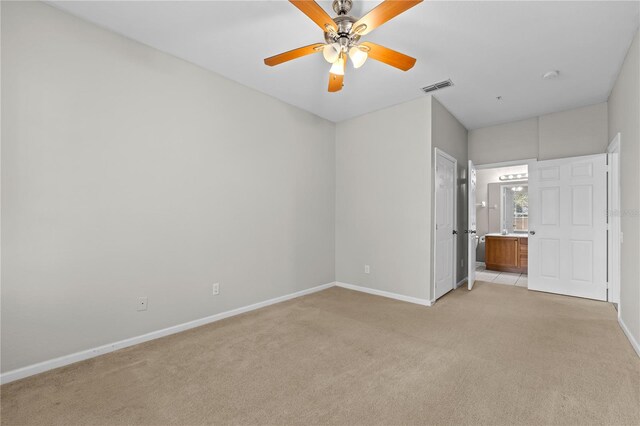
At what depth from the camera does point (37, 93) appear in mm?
2113

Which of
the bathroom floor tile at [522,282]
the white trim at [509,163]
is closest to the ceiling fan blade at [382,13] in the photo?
the white trim at [509,163]

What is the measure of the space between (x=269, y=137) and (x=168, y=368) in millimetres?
2725


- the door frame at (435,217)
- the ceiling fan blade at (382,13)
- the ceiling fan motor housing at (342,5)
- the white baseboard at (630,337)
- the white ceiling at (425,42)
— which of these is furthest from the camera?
the door frame at (435,217)

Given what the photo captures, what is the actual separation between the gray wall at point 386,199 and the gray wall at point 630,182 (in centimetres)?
183

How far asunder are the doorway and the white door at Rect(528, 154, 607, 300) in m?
1.23

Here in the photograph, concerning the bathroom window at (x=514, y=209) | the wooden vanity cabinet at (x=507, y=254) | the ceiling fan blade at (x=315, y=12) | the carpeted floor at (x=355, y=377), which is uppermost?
the ceiling fan blade at (x=315, y=12)

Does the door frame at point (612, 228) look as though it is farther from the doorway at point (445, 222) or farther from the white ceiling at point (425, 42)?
the doorway at point (445, 222)

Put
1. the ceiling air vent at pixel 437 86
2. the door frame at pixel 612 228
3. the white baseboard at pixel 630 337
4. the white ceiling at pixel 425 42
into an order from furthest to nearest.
A: 1. the door frame at pixel 612 228
2. the ceiling air vent at pixel 437 86
3. the white baseboard at pixel 630 337
4. the white ceiling at pixel 425 42

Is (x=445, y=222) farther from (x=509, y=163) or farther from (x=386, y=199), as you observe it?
(x=509, y=163)

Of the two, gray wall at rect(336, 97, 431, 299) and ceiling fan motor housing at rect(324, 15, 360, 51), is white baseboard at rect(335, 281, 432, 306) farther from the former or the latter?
ceiling fan motor housing at rect(324, 15, 360, 51)

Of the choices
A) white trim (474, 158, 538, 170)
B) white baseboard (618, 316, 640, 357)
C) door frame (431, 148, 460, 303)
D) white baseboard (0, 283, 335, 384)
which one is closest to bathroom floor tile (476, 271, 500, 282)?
door frame (431, 148, 460, 303)

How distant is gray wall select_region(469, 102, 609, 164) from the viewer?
412 centimetres

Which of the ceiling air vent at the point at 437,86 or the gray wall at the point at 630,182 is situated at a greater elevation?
the ceiling air vent at the point at 437,86

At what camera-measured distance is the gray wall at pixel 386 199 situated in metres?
3.83
